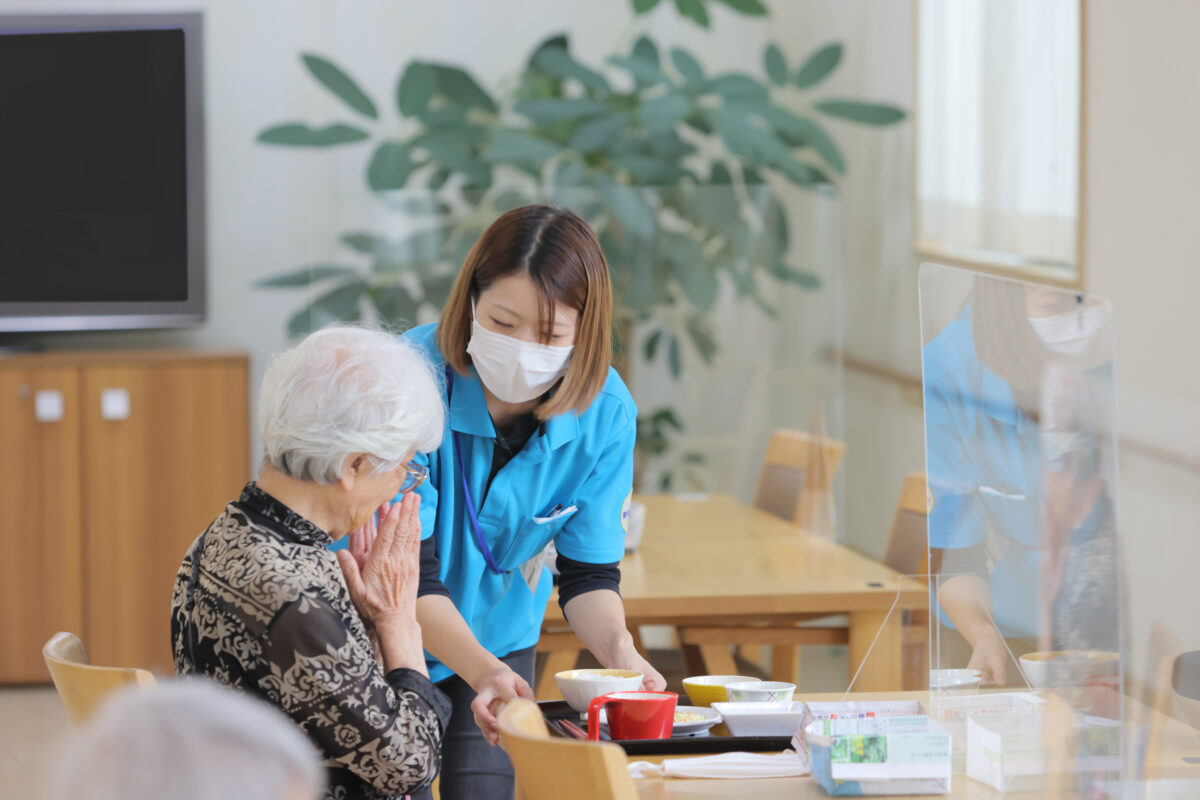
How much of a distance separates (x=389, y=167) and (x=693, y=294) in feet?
3.30

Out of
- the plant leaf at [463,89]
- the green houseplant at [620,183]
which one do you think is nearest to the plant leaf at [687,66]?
the green houseplant at [620,183]

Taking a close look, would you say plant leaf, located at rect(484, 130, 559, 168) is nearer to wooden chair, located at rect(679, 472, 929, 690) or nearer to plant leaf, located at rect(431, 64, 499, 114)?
plant leaf, located at rect(431, 64, 499, 114)

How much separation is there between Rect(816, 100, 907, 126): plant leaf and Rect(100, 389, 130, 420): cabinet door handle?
2.47 metres

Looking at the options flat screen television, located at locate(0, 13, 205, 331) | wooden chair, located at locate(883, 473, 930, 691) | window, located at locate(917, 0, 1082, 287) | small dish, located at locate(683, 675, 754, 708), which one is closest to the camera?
small dish, located at locate(683, 675, 754, 708)

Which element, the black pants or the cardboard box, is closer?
the cardboard box

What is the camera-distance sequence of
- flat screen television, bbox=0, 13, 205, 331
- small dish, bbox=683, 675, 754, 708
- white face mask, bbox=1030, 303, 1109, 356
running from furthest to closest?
1. flat screen television, bbox=0, 13, 205, 331
2. small dish, bbox=683, 675, 754, 708
3. white face mask, bbox=1030, 303, 1109, 356

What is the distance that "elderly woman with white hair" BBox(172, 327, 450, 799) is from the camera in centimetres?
129

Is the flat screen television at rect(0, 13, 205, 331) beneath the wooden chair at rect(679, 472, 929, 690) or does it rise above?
above

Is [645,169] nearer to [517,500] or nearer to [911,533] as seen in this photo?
[911,533]

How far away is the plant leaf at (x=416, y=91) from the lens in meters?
4.00

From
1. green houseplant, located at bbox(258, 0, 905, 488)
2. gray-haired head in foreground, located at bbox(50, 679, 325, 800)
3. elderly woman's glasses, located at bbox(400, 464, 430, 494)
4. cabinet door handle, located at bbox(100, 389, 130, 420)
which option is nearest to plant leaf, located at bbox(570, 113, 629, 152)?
green houseplant, located at bbox(258, 0, 905, 488)

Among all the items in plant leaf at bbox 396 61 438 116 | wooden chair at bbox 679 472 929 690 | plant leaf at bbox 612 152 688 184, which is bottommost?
wooden chair at bbox 679 472 929 690

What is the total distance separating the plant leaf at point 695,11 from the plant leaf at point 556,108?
49cm

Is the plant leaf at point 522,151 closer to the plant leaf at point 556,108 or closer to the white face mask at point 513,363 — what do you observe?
the plant leaf at point 556,108
